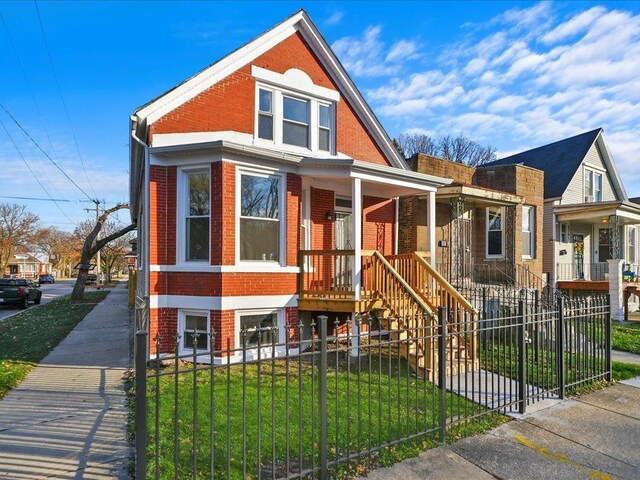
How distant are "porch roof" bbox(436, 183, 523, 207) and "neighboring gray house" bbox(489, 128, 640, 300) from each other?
5.80 meters

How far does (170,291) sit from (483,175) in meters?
13.8

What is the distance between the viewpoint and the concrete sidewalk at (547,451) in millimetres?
4387

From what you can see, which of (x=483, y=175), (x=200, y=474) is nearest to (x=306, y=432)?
(x=200, y=474)

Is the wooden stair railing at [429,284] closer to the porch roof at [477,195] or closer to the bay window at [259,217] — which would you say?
the bay window at [259,217]

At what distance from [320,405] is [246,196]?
5.64 meters

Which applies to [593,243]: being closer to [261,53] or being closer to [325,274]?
[325,274]

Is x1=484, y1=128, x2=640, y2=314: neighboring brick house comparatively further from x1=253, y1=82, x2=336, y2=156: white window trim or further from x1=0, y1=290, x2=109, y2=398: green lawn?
x1=0, y1=290, x2=109, y2=398: green lawn

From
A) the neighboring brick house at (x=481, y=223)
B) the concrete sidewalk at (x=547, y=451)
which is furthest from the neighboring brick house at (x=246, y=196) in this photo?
the concrete sidewalk at (x=547, y=451)

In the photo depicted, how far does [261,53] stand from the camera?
10430mm

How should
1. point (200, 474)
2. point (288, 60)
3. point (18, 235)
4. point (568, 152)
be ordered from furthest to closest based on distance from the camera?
point (18, 235), point (568, 152), point (288, 60), point (200, 474)

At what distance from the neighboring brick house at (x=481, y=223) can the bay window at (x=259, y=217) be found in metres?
6.08

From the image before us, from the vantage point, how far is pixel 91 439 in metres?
4.84

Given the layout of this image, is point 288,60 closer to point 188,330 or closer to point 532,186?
point 188,330

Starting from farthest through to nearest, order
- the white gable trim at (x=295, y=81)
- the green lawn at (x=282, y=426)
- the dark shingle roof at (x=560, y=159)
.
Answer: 1. the dark shingle roof at (x=560, y=159)
2. the white gable trim at (x=295, y=81)
3. the green lawn at (x=282, y=426)
